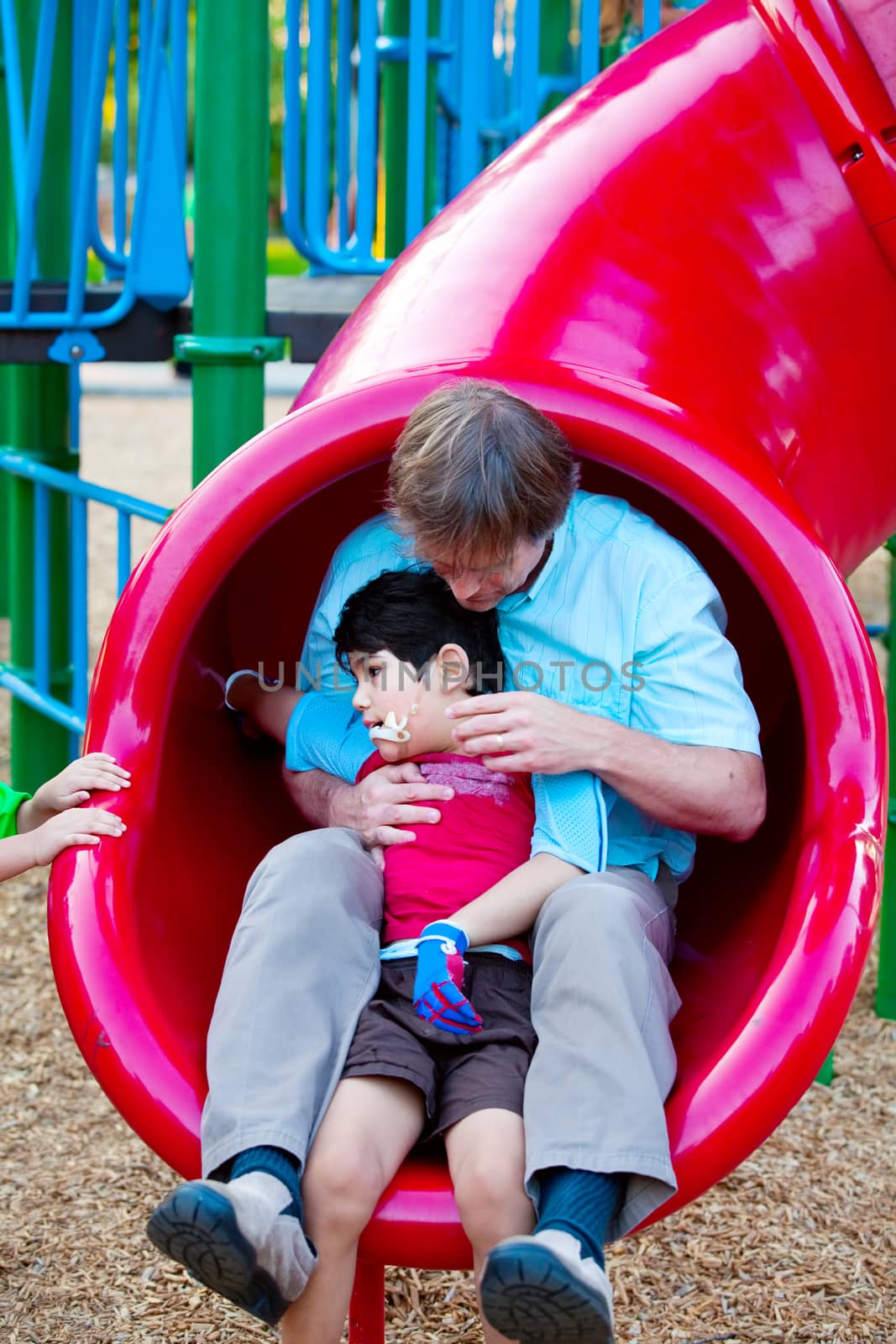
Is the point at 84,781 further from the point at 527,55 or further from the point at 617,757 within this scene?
the point at 527,55

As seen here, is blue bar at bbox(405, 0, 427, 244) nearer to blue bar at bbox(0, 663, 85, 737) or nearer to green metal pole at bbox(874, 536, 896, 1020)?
green metal pole at bbox(874, 536, 896, 1020)

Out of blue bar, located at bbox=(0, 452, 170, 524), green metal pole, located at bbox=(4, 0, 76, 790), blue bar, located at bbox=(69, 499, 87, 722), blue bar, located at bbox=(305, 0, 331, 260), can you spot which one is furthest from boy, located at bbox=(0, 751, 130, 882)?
green metal pole, located at bbox=(4, 0, 76, 790)

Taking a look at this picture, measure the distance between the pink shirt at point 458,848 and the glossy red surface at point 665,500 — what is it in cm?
29

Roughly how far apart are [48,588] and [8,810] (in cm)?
170

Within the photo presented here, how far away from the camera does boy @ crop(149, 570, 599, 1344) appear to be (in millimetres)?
1655

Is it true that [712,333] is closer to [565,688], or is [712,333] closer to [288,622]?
[565,688]

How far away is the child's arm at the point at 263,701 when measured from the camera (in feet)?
7.70

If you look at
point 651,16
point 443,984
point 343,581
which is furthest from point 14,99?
point 443,984

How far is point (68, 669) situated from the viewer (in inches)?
165

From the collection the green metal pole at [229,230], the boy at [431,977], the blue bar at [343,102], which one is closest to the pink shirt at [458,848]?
the boy at [431,977]

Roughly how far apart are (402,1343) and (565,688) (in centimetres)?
100

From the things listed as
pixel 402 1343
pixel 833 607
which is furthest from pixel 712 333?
pixel 402 1343

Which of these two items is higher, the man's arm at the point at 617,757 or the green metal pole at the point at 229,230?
the green metal pole at the point at 229,230

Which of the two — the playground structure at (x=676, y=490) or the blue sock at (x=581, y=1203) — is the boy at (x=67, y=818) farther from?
the blue sock at (x=581, y=1203)
